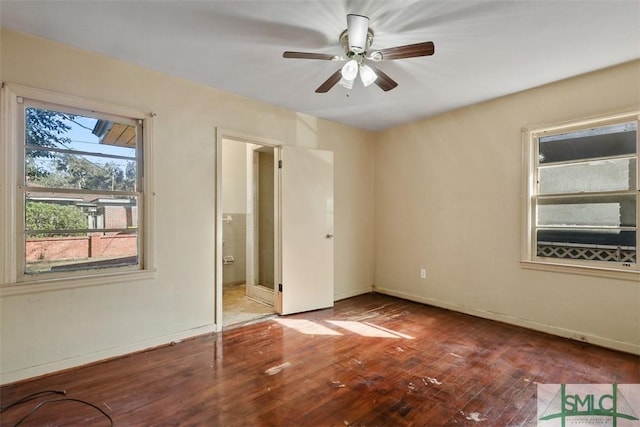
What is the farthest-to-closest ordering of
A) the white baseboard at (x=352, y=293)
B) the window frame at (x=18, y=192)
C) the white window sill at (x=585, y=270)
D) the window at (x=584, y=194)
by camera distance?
1. the white baseboard at (x=352, y=293)
2. the window at (x=584, y=194)
3. the white window sill at (x=585, y=270)
4. the window frame at (x=18, y=192)

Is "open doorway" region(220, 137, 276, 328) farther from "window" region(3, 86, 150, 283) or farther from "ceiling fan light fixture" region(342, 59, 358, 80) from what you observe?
"ceiling fan light fixture" region(342, 59, 358, 80)

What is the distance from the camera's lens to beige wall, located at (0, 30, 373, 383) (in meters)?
2.25

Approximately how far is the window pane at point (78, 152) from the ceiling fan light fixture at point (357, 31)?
2.06 m

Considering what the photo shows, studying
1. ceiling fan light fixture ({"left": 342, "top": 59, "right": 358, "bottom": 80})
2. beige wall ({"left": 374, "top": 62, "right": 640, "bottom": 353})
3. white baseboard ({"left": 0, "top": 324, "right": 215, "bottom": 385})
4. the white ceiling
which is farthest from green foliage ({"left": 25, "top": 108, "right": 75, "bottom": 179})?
beige wall ({"left": 374, "top": 62, "right": 640, "bottom": 353})

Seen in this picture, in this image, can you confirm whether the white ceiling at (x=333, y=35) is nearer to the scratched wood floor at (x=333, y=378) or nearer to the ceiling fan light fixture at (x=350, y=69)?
the ceiling fan light fixture at (x=350, y=69)

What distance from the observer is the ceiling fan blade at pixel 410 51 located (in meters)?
1.90

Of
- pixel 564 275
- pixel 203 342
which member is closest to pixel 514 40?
pixel 564 275

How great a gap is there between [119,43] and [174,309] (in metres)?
2.30

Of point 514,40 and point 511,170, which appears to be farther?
point 511,170

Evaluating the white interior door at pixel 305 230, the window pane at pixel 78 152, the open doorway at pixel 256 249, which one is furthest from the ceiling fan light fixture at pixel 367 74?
the window pane at pixel 78 152

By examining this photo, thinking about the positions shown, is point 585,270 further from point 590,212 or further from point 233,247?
point 233,247

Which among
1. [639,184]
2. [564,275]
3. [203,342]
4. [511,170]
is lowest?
[203,342]

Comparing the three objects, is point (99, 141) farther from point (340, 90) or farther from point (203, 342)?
point (340, 90)

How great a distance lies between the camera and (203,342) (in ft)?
9.60
